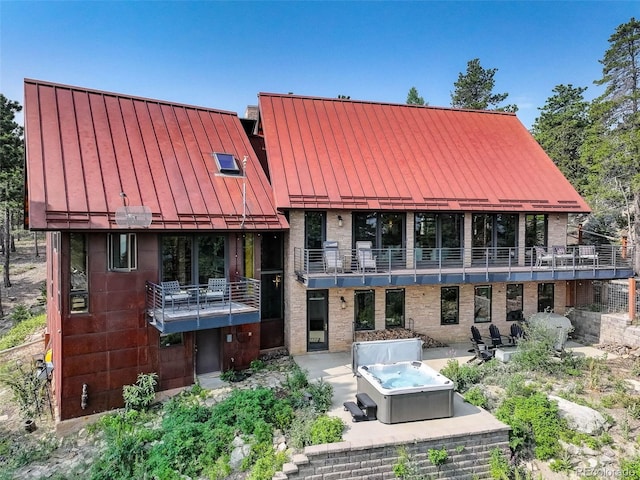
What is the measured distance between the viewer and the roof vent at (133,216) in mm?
10859

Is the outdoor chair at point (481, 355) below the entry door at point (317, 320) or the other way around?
below

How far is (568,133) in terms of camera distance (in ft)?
93.4

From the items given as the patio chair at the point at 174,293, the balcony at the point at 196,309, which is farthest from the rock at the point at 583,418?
the patio chair at the point at 174,293

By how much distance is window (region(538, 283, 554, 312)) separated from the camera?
17047 millimetres

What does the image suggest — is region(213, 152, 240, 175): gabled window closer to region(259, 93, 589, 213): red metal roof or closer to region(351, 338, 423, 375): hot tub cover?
region(259, 93, 589, 213): red metal roof

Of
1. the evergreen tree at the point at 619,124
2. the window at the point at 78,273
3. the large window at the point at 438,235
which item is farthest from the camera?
the evergreen tree at the point at 619,124

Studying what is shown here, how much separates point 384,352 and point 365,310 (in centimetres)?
303

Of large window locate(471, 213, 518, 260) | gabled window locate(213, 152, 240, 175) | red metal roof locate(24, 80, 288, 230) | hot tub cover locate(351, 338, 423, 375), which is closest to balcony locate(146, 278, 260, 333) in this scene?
red metal roof locate(24, 80, 288, 230)

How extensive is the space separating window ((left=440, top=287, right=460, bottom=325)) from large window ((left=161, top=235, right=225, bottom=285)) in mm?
8739

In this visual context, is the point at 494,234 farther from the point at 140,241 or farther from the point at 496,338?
the point at 140,241

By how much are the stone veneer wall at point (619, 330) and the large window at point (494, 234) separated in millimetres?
4432

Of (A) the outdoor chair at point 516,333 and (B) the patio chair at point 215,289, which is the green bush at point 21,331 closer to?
(B) the patio chair at point 215,289

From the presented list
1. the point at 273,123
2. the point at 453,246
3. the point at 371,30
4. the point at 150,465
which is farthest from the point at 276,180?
the point at 371,30

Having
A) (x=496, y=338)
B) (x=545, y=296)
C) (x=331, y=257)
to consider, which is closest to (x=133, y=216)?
(x=331, y=257)
